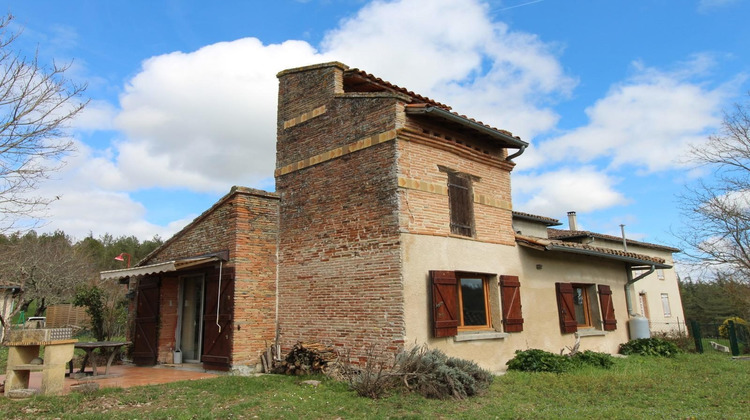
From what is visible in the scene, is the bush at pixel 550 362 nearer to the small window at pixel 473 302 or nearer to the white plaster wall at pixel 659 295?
the small window at pixel 473 302

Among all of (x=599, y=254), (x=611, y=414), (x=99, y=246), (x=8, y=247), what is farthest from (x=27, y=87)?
(x=99, y=246)

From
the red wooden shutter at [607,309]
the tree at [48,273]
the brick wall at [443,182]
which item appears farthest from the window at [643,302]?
the tree at [48,273]

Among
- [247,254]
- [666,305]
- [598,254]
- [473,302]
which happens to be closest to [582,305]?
[598,254]

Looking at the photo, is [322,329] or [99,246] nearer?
[322,329]

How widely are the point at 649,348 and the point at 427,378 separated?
8.11 meters

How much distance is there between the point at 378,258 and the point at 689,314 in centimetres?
3707

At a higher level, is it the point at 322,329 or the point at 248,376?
the point at 322,329

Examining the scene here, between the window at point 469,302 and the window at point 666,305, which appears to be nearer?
the window at point 469,302

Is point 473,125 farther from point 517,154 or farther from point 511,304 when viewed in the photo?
point 511,304

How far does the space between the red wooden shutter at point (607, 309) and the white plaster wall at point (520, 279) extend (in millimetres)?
218

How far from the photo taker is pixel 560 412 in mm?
6105

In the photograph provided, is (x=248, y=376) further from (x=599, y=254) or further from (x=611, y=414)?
(x=599, y=254)

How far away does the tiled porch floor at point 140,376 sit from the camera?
340 inches

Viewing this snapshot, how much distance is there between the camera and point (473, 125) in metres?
10.1
